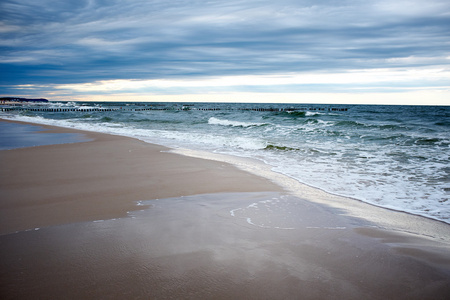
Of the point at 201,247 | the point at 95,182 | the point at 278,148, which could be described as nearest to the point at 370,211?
the point at 201,247

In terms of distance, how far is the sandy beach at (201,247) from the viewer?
240 cm

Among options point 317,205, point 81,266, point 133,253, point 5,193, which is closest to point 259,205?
point 317,205

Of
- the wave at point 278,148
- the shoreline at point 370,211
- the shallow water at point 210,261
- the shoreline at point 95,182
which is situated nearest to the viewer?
the shallow water at point 210,261

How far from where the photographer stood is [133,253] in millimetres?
2949

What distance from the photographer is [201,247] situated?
312cm

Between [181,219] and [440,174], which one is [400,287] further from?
[440,174]


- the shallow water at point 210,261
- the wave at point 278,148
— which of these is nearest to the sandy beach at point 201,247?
the shallow water at point 210,261

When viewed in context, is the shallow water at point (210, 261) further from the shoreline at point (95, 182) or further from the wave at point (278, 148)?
the wave at point (278, 148)

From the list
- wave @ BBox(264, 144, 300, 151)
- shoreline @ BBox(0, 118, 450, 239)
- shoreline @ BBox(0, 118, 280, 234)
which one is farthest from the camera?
wave @ BBox(264, 144, 300, 151)

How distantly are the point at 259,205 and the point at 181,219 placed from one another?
134 centimetres

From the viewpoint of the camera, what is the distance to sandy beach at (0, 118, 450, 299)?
7.89 feet

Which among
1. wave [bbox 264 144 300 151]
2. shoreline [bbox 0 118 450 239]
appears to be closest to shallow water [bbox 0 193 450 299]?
shoreline [bbox 0 118 450 239]

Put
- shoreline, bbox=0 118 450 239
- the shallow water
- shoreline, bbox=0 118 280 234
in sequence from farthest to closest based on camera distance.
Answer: shoreline, bbox=0 118 280 234 < shoreline, bbox=0 118 450 239 < the shallow water

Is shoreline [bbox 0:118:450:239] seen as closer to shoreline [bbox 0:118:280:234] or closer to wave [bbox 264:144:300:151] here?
shoreline [bbox 0:118:280:234]
